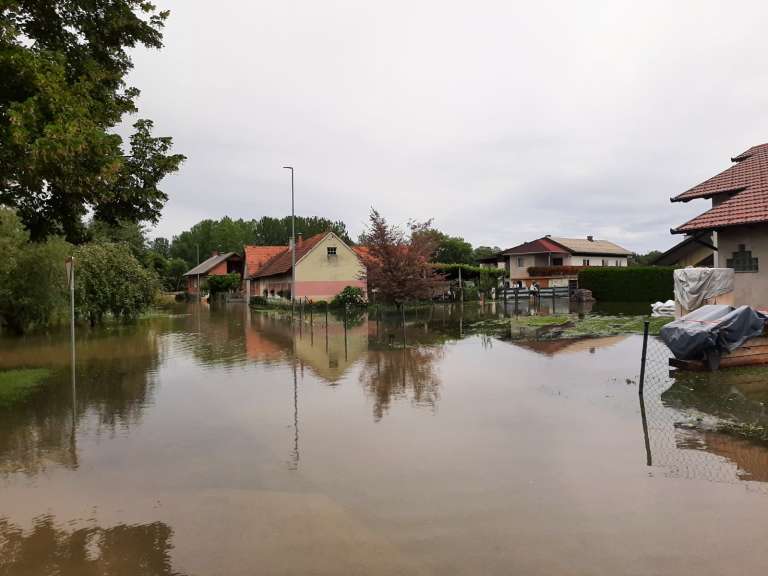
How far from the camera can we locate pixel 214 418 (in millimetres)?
8984

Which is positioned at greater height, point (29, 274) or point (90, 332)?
point (29, 274)

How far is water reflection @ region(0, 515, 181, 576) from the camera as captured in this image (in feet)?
14.1

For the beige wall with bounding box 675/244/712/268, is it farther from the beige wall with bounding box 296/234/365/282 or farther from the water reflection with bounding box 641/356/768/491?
the water reflection with bounding box 641/356/768/491

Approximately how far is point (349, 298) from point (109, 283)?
54.3 feet

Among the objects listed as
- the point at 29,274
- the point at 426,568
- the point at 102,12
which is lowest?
the point at 426,568

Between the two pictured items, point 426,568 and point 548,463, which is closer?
point 426,568

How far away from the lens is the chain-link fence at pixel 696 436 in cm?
609

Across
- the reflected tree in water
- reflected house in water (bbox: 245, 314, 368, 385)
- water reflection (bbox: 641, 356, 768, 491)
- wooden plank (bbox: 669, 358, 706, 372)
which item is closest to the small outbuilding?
reflected house in water (bbox: 245, 314, 368, 385)

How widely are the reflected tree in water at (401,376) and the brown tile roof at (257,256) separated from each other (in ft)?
141

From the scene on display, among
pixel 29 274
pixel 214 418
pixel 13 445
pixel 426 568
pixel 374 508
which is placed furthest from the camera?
pixel 29 274

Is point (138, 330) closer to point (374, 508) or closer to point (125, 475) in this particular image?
point (125, 475)

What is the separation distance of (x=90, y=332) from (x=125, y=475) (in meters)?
20.9

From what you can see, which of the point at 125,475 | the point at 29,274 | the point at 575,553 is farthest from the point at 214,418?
the point at 29,274

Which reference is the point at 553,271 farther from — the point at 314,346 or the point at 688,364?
the point at 688,364
